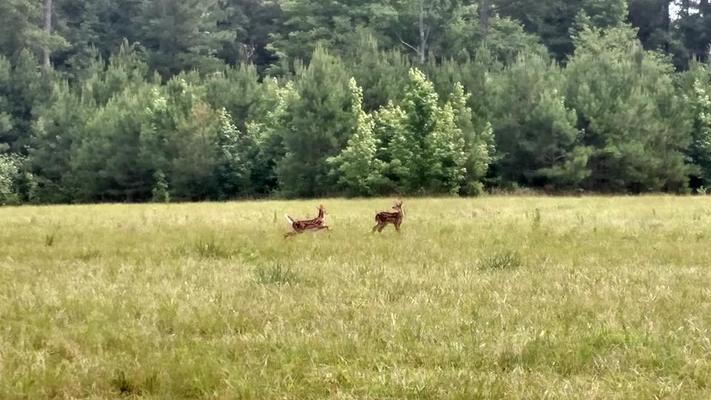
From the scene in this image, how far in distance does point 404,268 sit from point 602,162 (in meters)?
36.9

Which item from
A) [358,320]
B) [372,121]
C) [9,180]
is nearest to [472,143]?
[372,121]

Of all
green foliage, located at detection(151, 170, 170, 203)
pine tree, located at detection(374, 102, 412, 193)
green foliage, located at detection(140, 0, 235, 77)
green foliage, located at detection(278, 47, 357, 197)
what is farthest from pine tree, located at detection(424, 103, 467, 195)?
green foliage, located at detection(140, 0, 235, 77)

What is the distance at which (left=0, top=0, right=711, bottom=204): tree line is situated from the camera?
43594mm

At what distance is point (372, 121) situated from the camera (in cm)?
4459

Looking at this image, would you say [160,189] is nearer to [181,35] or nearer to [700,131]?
[181,35]

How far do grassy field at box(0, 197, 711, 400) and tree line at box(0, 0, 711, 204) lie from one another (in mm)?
30747

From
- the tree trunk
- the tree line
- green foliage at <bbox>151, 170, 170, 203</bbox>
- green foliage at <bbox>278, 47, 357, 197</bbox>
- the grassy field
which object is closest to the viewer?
the grassy field

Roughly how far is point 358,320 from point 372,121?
37922 mm

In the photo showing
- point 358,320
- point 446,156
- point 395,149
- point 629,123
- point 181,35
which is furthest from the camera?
point 181,35

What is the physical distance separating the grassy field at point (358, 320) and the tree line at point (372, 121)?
101 feet

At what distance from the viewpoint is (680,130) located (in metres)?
44.7

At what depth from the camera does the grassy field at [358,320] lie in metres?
5.29

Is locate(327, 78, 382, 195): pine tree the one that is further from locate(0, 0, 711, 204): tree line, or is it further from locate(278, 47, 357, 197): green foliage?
locate(278, 47, 357, 197): green foliage

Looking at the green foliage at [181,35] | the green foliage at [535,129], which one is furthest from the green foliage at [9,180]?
the green foliage at [535,129]
